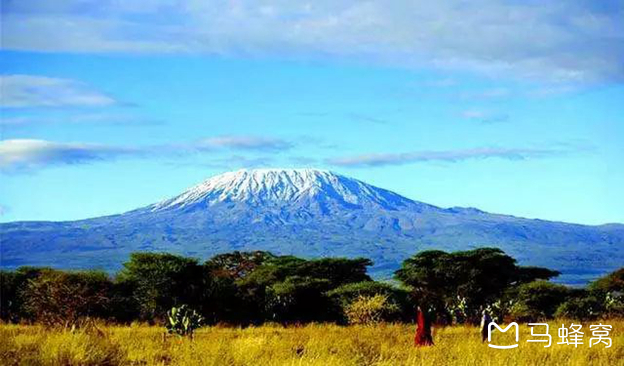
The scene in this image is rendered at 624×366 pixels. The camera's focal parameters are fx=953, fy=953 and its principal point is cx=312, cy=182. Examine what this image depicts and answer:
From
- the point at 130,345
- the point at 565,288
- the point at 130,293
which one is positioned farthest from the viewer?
the point at 565,288

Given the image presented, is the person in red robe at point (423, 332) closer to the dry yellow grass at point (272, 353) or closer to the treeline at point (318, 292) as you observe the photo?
the dry yellow grass at point (272, 353)

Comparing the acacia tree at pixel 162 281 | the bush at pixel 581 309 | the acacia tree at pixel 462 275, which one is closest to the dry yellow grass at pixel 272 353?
the acacia tree at pixel 162 281

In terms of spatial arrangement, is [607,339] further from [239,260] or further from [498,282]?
[239,260]

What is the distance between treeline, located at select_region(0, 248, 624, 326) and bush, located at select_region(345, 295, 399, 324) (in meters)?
0.05

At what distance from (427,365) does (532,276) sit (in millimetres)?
35163

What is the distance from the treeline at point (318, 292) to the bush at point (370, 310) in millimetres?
48

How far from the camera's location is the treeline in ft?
124

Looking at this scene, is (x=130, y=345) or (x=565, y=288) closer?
(x=130, y=345)

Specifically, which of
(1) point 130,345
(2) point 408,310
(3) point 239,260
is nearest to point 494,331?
(2) point 408,310

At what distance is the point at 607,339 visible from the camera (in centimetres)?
2411

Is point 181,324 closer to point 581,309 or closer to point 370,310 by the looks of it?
point 370,310

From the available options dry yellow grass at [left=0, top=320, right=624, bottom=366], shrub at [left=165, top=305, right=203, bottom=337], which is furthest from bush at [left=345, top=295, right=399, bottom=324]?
dry yellow grass at [left=0, top=320, right=624, bottom=366]

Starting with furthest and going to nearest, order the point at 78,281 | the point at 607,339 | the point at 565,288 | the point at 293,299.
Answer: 1. the point at 565,288
2. the point at 293,299
3. the point at 78,281
4. the point at 607,339

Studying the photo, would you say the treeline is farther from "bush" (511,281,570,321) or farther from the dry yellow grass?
the dry yellow grass
